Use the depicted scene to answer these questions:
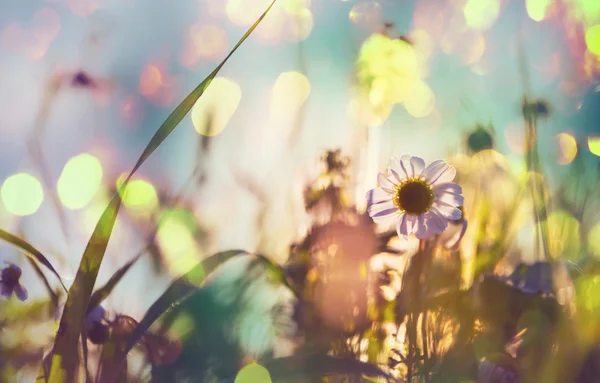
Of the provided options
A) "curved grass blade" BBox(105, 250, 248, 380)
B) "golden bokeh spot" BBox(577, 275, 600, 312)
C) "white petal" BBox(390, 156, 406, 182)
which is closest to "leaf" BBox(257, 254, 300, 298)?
"curved grass blade" BBox(105, 250, 248, 380)

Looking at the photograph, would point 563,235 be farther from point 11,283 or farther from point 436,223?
point 11,283

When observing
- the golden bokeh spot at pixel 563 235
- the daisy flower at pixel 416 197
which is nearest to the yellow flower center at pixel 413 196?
the daisy flower at pixel 416 197

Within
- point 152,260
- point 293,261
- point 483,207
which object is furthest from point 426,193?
point 152,260

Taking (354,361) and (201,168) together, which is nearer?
(354,361)

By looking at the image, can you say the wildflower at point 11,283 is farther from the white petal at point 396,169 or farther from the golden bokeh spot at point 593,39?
the golden bokeh spot at point 593,39

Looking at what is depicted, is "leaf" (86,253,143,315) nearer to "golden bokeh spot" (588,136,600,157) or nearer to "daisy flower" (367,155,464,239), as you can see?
"daisy flower" (367,155,464,239)

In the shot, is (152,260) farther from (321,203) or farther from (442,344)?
(442,344)

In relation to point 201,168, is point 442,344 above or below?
below
